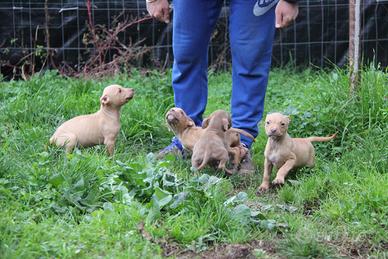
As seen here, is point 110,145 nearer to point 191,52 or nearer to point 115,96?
point 115,96

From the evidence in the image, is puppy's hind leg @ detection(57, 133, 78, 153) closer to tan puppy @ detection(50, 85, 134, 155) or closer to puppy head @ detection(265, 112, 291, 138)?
tan puppy @ detection(50, 85, 134, 155)

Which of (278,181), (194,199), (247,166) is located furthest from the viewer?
(247,166)

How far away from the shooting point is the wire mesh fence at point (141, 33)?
977 centimetres

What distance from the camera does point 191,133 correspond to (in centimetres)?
584

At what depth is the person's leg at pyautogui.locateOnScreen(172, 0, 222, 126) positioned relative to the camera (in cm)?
590

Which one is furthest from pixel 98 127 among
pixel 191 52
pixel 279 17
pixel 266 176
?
pixel 279 17

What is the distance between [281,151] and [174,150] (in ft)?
3.08

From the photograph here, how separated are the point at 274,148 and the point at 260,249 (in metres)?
1.45

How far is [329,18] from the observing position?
32.9 feet

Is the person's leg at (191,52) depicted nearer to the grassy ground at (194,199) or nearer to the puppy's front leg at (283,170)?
the grassy ground at (194,199)

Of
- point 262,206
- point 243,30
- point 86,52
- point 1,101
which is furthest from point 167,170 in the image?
point 86,52

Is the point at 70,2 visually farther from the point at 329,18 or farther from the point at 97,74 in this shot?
the point at 329,18

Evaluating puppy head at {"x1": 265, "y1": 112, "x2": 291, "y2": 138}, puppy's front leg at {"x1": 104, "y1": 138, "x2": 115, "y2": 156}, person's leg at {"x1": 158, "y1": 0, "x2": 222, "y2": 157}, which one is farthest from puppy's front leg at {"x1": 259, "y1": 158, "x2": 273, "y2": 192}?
puppy's front leg at {"x1": 104, "y1": 138, "x2": 115, "y2": 156}

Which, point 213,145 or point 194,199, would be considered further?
point 213,145
